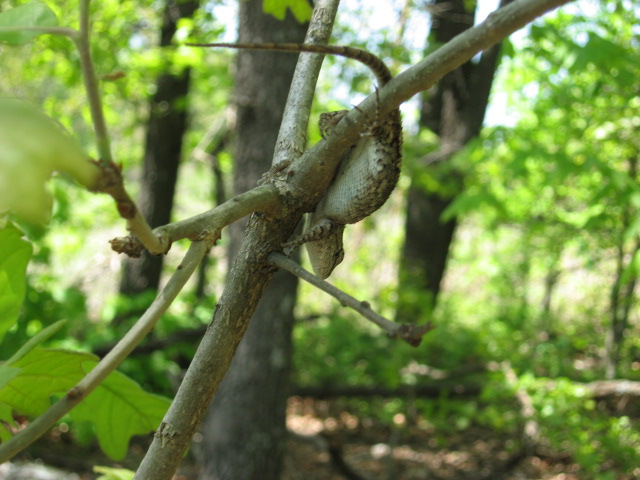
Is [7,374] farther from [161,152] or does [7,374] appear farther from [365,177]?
[161,152]

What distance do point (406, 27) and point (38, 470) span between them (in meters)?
6.42

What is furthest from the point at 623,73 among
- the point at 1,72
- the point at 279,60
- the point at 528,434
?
the point at 1,72

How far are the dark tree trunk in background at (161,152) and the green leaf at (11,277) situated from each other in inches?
313

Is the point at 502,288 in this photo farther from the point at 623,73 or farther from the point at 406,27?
the point at 623,73

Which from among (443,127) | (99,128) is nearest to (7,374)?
(99,128)

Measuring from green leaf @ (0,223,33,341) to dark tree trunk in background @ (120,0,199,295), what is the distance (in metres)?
7.95

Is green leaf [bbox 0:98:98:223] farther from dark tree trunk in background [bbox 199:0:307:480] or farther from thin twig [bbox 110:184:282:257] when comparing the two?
dark tree trunk in background [bbox 199:0:307:480]

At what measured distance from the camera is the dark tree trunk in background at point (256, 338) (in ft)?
14.8

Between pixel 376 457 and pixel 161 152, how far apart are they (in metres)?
5.36

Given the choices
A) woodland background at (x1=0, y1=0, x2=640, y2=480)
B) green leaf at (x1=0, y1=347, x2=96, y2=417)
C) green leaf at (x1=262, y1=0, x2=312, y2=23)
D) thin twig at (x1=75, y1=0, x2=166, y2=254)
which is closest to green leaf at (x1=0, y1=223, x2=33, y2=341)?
green leaf at (x1=0, y1=347, x2=96, y2=417)

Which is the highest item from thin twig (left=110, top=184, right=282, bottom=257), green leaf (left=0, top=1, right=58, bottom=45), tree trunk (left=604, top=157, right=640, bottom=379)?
tree trunk (left=604, top=157, right=640, bottom=379)

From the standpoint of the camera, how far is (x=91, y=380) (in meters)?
0.64

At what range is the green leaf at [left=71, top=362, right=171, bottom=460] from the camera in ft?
3.49

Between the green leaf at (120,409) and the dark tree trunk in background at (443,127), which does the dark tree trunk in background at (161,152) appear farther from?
the green leaf at (120,409)
